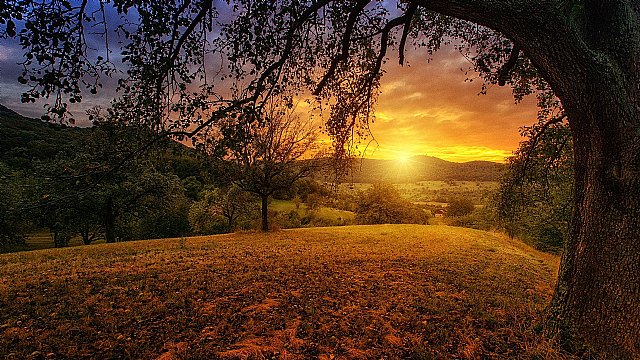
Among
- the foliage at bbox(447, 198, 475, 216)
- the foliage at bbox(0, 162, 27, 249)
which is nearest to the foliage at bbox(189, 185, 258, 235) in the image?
the foliage at bbox(0, 162, 27, 249)

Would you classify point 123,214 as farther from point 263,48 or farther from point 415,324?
point 415,324

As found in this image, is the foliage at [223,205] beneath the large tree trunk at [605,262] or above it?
beneath

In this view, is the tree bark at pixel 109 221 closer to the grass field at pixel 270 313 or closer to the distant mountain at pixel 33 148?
the distant mountain at pixel 33 148

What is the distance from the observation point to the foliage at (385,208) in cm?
3788

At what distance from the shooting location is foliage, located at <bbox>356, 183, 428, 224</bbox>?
37875mm

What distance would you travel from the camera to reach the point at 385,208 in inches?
1499

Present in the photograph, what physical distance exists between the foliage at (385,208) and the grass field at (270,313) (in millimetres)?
30177

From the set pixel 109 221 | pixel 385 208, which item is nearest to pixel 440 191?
pixel 385 208

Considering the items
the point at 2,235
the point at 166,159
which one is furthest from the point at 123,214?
the point at 166,159

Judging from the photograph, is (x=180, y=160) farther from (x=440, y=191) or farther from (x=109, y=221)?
(x=440, y=191)

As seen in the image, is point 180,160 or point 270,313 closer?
point 270,313

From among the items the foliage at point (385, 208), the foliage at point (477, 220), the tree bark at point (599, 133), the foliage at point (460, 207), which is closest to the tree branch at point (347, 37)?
the tree bark at point (599, 133)

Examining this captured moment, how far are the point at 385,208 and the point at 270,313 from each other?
115 ft

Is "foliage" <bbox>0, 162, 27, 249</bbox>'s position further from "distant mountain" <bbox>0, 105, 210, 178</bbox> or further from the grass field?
the grass field
